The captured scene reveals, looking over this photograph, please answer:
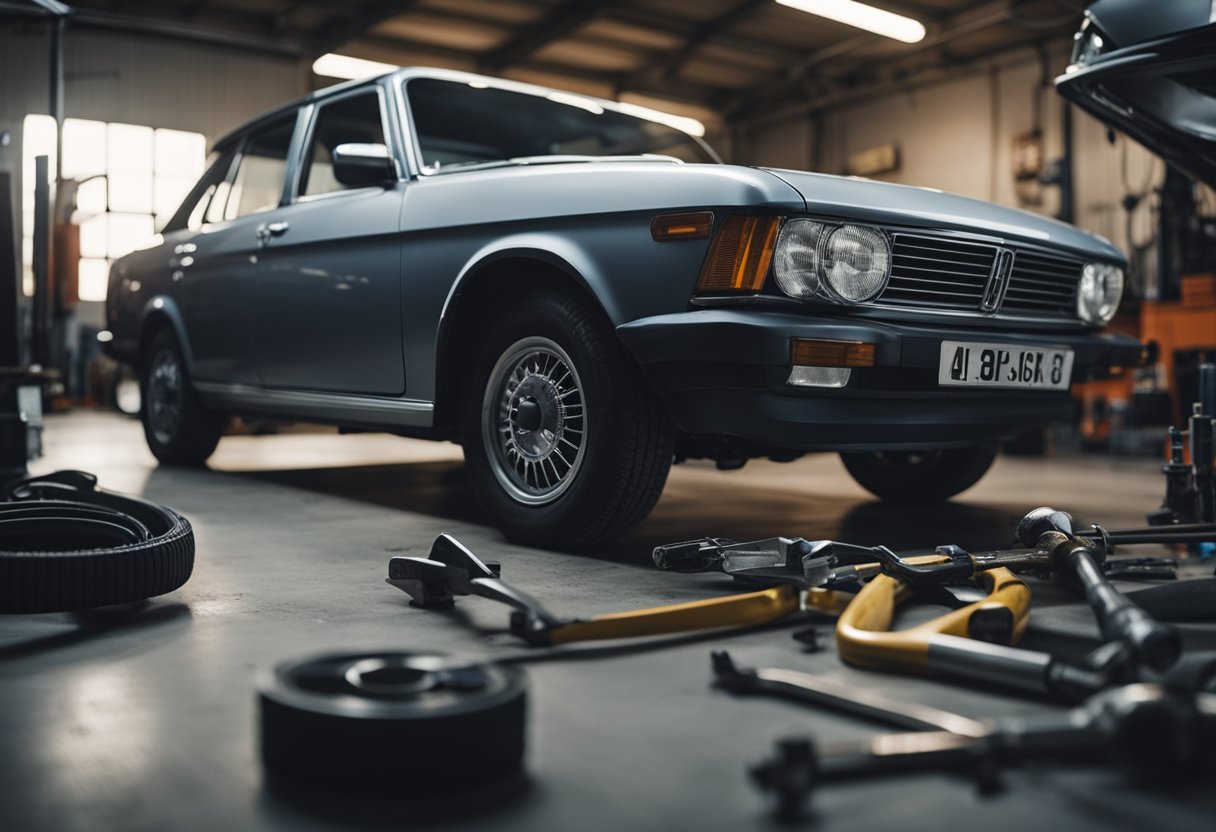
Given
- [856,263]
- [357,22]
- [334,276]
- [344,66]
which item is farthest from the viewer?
[344,66]

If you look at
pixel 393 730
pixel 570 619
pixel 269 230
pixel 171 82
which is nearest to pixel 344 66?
pixel 171 82

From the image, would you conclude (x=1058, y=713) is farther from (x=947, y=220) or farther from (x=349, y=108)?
(x=349, y=108)

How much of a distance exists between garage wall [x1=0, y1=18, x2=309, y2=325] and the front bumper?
13.7 metres

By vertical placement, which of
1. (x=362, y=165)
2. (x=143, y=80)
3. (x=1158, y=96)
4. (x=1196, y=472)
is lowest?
(x=1196, y=472)

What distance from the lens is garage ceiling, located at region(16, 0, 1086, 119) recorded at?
13.4 m

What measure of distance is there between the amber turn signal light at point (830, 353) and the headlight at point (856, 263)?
0.14 metres

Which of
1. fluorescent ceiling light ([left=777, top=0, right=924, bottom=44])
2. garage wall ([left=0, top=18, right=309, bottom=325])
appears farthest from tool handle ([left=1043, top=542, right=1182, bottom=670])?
garage wall ([left=0, top=18, right=309, bottom=325])

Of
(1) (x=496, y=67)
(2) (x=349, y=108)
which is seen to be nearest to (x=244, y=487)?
(2) (x=349, y=108)

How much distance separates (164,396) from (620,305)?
10.8ft

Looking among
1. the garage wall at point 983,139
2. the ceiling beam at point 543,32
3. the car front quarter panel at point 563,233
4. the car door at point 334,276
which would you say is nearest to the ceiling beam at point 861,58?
the garage wall at point 983,139

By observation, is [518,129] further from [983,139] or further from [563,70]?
[563,70]

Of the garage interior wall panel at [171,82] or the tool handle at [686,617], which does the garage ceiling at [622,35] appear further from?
the tool handle at [686,617]

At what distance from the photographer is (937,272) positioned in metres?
2.79

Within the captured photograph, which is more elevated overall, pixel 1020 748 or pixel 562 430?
pixel 562 430
